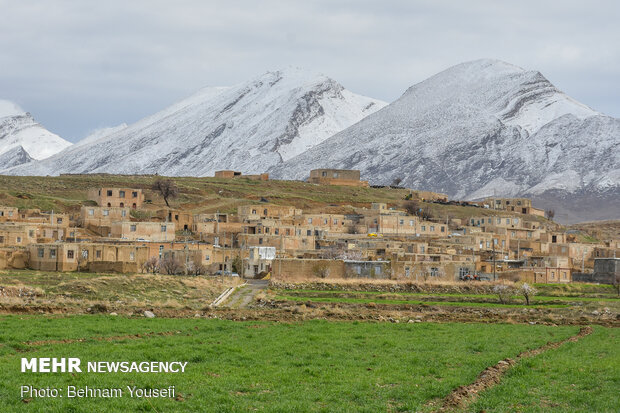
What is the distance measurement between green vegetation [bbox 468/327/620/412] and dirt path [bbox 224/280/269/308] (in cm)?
1864

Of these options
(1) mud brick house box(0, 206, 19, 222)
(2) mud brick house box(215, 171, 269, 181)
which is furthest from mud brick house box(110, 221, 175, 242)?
(2) mud brick house box(215, 171, 269, 181)

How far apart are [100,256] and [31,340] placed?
34.5 metres

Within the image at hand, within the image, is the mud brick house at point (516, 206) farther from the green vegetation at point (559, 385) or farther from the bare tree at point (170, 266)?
the green vegetation at point (559, 385)

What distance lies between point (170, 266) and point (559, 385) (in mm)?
44535

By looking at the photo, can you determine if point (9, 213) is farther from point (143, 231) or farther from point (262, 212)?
point (262, 212)

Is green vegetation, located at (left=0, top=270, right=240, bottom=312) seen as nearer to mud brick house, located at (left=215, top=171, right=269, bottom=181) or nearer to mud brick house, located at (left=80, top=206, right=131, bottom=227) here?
mud brick house, located at (left=80, top=206, right=131, bottom=227)

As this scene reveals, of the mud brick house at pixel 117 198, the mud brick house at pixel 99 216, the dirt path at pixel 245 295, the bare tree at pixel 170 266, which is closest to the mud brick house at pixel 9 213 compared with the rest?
the mud brick house at pixel 99 216

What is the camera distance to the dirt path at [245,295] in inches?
1456

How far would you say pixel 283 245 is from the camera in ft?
223

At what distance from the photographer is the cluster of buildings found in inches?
2136

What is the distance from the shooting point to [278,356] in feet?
60.3

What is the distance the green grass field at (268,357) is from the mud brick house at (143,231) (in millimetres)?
44493

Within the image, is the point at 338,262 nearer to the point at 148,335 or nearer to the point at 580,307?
A: the point at 580,307

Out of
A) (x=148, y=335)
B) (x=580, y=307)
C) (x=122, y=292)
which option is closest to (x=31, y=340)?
(x=148, y=335)
